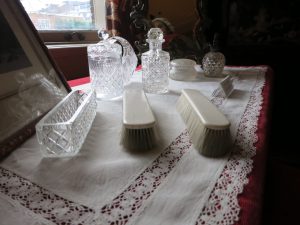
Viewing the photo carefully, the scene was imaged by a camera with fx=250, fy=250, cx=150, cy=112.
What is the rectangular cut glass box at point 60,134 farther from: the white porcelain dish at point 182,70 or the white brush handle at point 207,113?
the white porcelain dish at point 182,70

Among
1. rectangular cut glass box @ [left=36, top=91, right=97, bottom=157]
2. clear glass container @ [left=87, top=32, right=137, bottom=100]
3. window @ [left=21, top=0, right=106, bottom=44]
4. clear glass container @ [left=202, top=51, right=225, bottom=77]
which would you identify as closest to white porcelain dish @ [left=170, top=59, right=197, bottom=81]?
clear glass container @ [left=202, top=51, right=225, bottom=77]

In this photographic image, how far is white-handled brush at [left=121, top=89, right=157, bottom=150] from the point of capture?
35 cm

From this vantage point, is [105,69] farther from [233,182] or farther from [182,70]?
[233,182]

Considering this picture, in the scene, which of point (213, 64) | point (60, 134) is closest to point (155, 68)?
Result: point (213, 64)

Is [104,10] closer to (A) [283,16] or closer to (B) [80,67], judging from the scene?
(B) [80,67]

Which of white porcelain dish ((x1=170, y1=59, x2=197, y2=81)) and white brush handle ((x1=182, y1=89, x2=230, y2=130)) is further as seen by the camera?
white porcelain dish ((x1=170, y1=59, x2=197, y2=81))

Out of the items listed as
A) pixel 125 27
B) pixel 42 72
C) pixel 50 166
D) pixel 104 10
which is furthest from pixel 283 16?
pixel 50 166

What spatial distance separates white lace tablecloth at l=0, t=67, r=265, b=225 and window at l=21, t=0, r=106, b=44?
110 centimetres

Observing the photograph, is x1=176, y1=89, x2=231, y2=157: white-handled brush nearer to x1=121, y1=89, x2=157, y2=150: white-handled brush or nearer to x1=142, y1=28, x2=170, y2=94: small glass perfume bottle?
x1=121, y1=89, x2=157, y2=150: white-handled brush

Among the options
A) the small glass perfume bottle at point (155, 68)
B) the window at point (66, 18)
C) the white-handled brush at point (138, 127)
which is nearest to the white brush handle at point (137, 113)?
the white-handled brush at point (138, 127)

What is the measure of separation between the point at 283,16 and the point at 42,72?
57.8 inches

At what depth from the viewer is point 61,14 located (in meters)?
1.45

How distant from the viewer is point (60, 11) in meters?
1.44

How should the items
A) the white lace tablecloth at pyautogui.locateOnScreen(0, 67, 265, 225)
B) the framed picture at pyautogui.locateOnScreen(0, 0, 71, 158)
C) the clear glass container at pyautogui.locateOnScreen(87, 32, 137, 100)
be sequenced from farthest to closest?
the clear glass container at pyautogui.locateOnScreen(87, 32, 137, 100) < the framed picture at pyautogui.locateOnScreen(0, 0, 71, 158) < the white lace tablecloth at pyautogui.locateOnScreen(0, 67, 265, 225)
